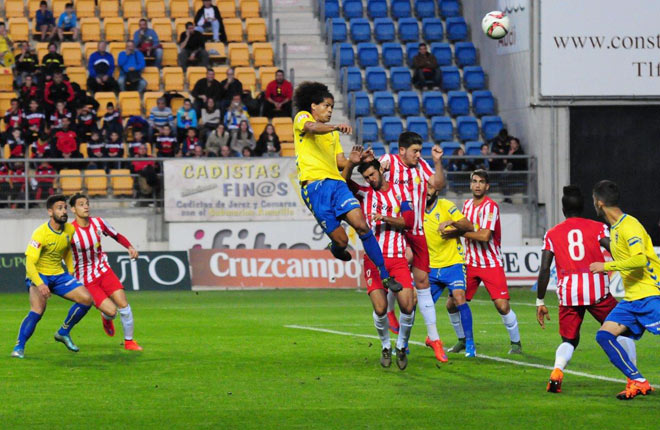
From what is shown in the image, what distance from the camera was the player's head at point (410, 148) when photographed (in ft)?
37.3

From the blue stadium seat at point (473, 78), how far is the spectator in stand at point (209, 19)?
6185mm

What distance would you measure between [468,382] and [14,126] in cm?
1807

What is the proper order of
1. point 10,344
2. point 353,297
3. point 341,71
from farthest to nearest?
point 341,71 → point 353,297 → point 10,344

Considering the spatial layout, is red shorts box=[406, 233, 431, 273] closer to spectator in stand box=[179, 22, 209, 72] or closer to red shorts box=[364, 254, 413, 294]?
red shorts box=[364, 254, 413, 294]

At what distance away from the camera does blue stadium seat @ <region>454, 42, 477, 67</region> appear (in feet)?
103

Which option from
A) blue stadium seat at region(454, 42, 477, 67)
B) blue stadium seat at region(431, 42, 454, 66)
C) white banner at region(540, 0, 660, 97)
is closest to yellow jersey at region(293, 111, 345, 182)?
white banner at region(540, 0, 660, 97)

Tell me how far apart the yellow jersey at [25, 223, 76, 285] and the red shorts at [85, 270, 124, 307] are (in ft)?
1.66

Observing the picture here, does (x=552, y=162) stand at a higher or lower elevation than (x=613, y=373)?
higher

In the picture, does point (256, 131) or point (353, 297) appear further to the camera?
point (256, 131)

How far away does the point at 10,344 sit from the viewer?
1425cm

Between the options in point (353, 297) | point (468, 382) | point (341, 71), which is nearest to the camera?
point (468, 382)

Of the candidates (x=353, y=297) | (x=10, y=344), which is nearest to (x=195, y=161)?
(x=353, y=297)

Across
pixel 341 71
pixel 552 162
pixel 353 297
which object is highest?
pixel 341 71

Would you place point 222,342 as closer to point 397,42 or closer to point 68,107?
point 68,107
